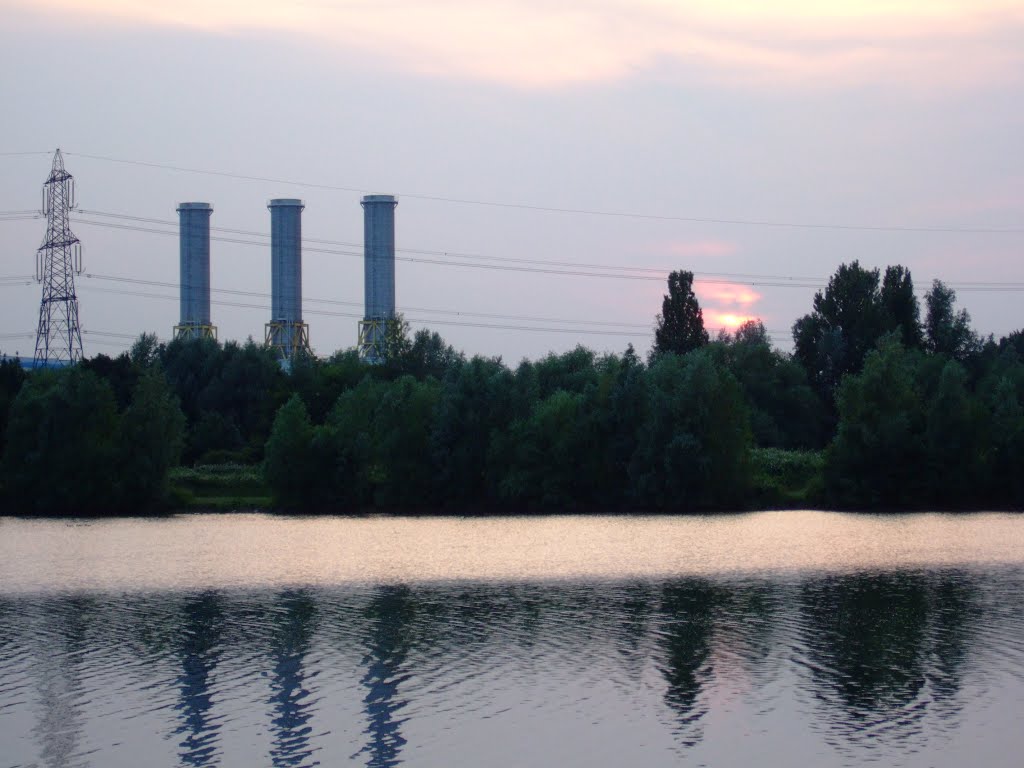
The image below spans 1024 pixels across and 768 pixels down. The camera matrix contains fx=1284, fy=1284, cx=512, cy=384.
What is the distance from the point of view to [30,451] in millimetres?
83250

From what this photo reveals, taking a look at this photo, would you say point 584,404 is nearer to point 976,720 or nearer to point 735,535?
point 735,535

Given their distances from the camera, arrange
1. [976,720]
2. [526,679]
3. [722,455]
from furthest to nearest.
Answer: [722,455]
[526,679]
[976,720]

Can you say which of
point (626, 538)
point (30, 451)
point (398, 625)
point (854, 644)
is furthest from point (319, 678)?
point (30, 451)

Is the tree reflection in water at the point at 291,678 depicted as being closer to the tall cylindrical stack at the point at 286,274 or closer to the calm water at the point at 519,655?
the calm water at the point at 519,655

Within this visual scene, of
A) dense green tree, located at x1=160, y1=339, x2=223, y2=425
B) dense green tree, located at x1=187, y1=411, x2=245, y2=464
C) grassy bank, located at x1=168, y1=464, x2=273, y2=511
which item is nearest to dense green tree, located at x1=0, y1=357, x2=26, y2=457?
grassy bank, located at x1=168, y1=464, x2=273, y2=511

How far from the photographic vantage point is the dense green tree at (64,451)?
82062 millimetres

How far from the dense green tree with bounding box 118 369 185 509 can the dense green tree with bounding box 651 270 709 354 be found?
46.4m

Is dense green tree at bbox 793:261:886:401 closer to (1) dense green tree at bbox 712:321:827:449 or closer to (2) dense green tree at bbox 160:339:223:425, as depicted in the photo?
(1) dense green tree at bbox 712:321:827:449

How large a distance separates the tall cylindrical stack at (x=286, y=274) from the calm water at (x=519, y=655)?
100724 millimetres

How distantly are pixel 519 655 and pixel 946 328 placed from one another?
95339 mm

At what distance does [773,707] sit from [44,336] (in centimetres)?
8178

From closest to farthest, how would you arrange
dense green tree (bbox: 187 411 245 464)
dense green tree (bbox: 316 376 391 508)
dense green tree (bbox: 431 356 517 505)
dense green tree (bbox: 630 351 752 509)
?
dense green tree (bbox: 630 351 752 509), dense green tree (bbox: 316 376 391 508), dense green tree (bbox: 431 356 517 505), dense green tree (bbox: 187 411 245 464)

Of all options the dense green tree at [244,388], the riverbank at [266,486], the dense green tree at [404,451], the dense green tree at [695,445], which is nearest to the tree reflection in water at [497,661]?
the dense green tree at [695,445]

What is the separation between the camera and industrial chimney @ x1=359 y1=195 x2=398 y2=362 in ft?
527
